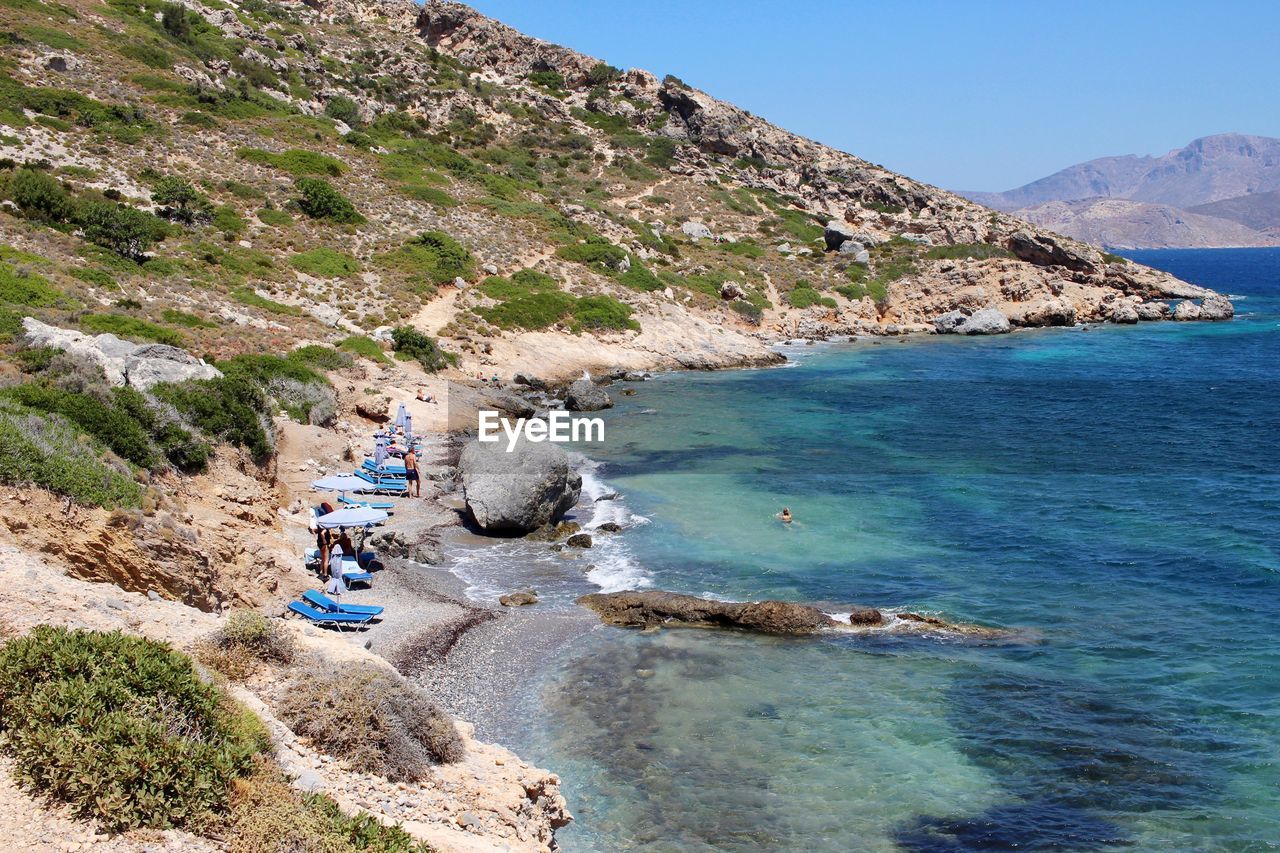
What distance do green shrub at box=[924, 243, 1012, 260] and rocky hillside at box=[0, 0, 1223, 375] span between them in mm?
415

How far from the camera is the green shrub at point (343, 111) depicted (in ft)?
238

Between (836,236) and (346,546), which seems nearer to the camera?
(346,546)

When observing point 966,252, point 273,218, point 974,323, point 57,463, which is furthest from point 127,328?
point 966,252

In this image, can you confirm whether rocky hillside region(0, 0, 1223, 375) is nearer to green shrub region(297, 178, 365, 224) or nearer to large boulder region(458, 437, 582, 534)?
green shrub region(297, 178, 365, 224)

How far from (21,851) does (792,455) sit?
3026 centimetres

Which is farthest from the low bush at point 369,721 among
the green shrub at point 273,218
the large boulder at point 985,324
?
the large boulder at point 985,324

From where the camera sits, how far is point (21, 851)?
6445 mm

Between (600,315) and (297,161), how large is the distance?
22622 millimetres

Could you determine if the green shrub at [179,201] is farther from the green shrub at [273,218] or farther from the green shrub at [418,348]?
the green shrub at [418,348]

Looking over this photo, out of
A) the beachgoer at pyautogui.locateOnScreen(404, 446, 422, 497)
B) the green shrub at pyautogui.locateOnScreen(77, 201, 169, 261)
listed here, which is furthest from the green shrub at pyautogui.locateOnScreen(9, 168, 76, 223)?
the beachgoer at pyautogui.locateOnScreen(404, 446, 422, 497)

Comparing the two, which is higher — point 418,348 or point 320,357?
point 418,348

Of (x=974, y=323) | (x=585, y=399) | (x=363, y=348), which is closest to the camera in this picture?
(x=363, y=348)

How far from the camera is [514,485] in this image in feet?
79.6

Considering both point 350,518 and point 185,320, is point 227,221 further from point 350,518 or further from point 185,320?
point 350,518
